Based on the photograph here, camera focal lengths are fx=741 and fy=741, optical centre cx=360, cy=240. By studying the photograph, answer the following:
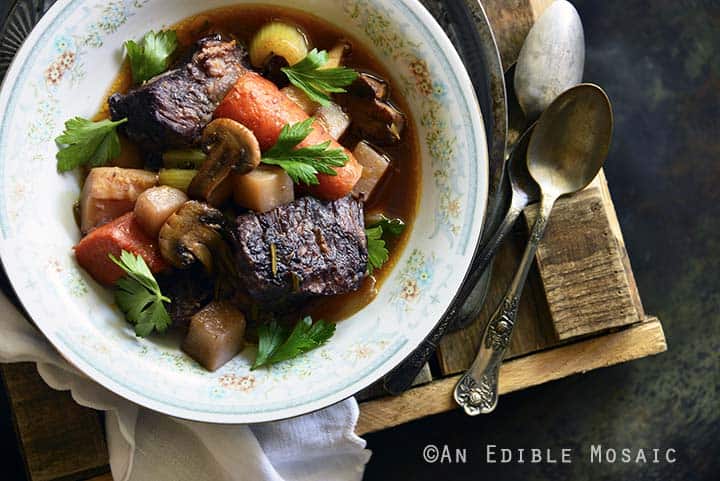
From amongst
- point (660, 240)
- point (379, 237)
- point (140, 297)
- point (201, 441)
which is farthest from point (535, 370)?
point (140, 297)

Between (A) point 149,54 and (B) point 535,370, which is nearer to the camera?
(A) point 149,54

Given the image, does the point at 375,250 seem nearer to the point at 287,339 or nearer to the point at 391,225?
the point at 391,225

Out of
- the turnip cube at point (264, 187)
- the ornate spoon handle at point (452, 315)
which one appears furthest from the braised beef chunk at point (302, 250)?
the ornate spoon handle at point (452, 315)

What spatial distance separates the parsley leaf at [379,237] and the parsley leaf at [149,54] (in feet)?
2.73

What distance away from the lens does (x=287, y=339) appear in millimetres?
2240

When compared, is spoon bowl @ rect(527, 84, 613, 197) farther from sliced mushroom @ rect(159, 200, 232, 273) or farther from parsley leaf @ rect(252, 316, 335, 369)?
sliced mushroom @ rect(159, 200, 232, 273)

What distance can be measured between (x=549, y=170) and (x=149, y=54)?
1408mm

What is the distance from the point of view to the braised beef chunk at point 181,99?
216cm

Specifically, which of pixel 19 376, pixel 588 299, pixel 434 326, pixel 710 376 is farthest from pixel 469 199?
pixel 710 376

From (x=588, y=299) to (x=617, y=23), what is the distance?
4.74ft

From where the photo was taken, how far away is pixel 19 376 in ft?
8.29

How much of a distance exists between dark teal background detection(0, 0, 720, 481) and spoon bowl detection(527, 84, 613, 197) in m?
0.74

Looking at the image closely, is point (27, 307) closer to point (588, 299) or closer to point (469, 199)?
point (469, 199)

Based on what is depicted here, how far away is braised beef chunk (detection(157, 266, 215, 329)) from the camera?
2.20 meters
